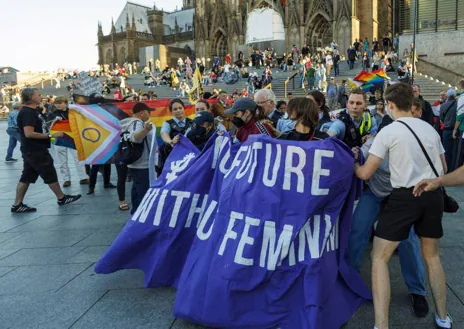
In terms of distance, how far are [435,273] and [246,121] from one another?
6.48ft

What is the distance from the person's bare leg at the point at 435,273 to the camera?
2.82m

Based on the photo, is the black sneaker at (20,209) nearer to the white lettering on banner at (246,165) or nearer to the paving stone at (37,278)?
the paving stone at (37,278)

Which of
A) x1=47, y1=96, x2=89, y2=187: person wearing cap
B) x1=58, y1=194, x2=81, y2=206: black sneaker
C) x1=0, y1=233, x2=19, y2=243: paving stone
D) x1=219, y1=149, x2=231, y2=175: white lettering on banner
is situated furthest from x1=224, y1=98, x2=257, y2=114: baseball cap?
x1=47, y1=96, x2=89, y2=187: person wearing cap

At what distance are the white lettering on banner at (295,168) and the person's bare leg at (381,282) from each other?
25.7 inches

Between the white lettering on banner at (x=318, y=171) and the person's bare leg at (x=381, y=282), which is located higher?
the white lettering on banner at (x=318, y=171)

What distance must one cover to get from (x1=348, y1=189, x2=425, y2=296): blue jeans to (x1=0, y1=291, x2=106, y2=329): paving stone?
7.16 feet

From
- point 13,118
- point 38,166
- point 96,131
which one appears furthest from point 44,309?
point 13,118

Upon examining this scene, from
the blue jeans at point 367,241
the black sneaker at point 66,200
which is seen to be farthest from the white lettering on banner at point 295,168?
the black sneaker at point 66,200

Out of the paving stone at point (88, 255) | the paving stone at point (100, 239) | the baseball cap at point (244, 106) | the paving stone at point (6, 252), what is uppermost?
the baseball cap at point (244, 106)

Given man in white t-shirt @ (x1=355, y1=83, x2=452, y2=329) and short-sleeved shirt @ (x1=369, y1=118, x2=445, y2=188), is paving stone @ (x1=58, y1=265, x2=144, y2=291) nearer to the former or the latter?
man in white t-shirt @ (x1=355, y1=83, x2=452, y2=329)

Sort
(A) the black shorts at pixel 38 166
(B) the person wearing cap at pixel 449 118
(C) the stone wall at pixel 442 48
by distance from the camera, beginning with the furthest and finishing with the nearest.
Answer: (C) the stone wall at pixel 442 48 → (B) the person wearing cap at pixel 449 118 → (A) the black shorts at pixel 38 166

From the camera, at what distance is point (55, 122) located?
7.27 meters

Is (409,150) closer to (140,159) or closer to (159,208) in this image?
(159,208)

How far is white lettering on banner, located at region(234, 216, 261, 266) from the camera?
9.61 feet
